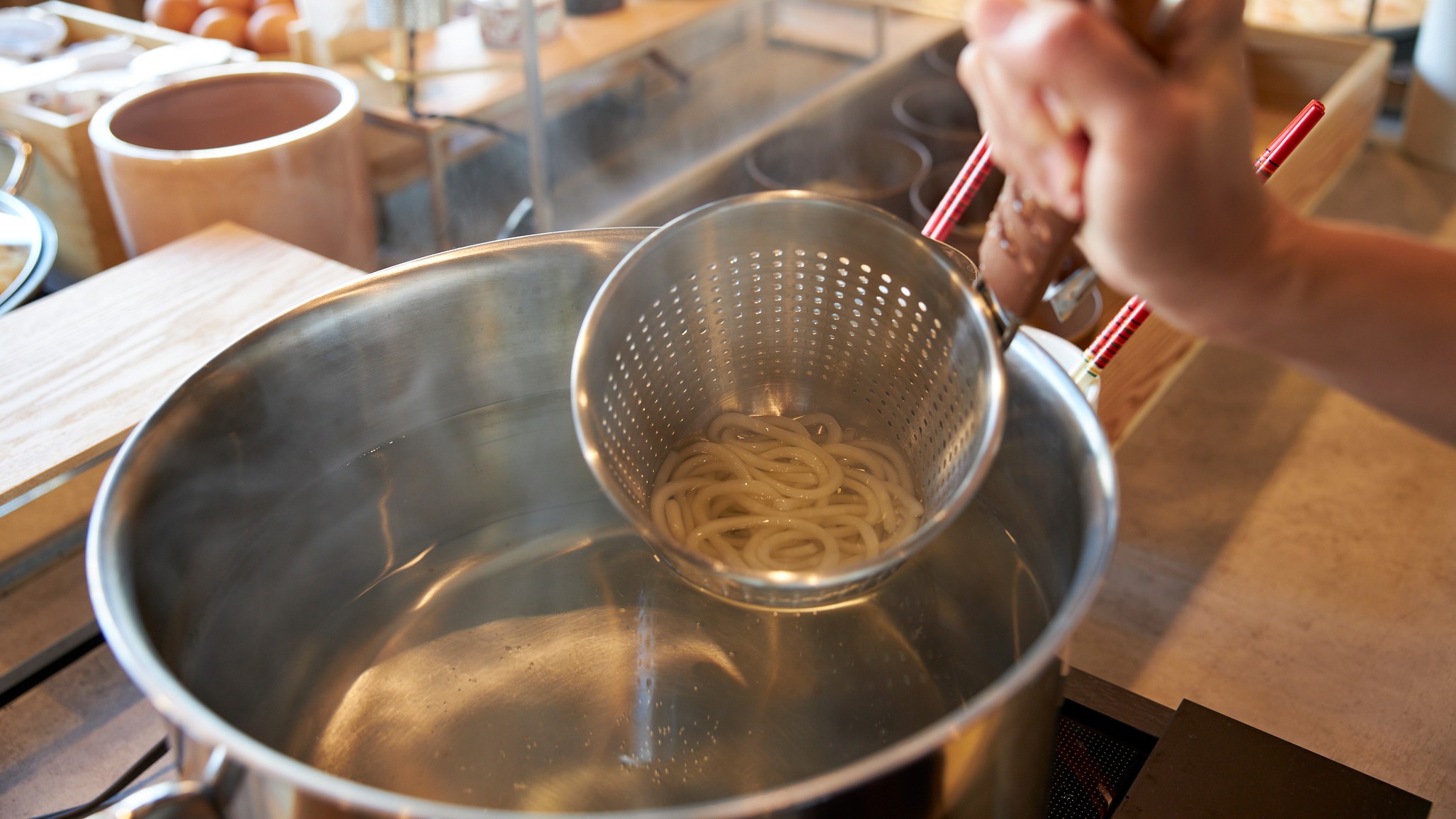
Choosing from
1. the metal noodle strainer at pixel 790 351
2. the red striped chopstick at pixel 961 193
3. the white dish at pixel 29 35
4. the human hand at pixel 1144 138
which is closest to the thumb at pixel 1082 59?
the human hand at pixel 1144 138

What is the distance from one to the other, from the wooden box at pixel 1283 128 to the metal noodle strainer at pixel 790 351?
0.43 m

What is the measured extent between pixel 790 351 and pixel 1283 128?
58.4 inches

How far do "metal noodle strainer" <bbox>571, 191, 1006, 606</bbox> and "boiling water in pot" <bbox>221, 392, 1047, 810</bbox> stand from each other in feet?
0.29

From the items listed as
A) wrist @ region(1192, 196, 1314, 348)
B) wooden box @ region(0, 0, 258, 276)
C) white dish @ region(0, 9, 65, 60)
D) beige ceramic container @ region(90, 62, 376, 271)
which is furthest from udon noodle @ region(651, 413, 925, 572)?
white dish @ region(0, 9, 65, 60)

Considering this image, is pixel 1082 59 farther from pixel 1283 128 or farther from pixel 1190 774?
pixel 1283 128

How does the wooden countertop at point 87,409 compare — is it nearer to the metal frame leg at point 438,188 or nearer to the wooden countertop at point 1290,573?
the metal frame leg at point 438,188

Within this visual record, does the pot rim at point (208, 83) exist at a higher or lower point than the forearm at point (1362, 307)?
lower

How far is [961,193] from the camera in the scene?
873 mm

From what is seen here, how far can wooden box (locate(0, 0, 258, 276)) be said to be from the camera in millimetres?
1408

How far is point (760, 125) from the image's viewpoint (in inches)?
78.4

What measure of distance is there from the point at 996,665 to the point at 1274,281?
407 mm

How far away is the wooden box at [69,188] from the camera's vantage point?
4.62 feet

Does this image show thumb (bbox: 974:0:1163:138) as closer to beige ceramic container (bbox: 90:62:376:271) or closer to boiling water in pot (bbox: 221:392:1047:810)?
boiling water in pot (bbox: 221:392:1047:810)

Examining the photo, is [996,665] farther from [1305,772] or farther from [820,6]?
[820,6]
